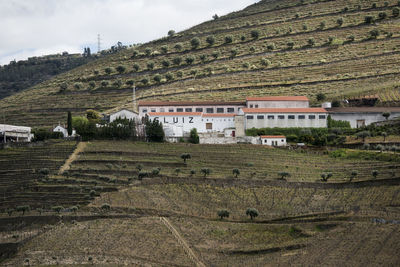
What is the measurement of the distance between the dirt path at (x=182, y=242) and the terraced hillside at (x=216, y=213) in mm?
169

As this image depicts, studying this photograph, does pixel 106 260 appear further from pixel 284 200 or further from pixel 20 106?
pixel 20 106

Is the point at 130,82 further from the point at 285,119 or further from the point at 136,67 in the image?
the point at 285,119

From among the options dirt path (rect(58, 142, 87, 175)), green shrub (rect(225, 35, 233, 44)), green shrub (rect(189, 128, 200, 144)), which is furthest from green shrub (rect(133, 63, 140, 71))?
dirt path (rect(58, 142, 87, 175))

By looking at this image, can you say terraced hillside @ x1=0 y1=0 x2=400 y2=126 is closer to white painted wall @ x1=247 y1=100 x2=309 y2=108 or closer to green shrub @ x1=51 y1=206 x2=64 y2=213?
white painted wall @ x1=247 y1=100 x2=309 y2=108

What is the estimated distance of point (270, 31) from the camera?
14338 cm

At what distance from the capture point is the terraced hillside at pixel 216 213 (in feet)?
162

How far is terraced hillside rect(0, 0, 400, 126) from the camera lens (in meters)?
109

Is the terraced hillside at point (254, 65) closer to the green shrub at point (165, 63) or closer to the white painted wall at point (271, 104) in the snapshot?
the green shrub at point (165, 63)

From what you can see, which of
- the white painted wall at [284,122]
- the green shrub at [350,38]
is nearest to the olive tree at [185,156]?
→ the white painted wall at [284,122]

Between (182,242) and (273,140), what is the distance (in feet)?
105

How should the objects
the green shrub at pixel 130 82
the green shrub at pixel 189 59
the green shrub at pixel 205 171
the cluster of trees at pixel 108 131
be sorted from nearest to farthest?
1. the green shrub at pixel 205 171
2. the cluster of trees at pixel 108 131
3. the green shrub at pixel 130 82
4. the green shrub at pixel 189 59

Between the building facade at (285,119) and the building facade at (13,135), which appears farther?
the building facade at (285,119)

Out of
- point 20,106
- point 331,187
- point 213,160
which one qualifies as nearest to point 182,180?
point 213,160

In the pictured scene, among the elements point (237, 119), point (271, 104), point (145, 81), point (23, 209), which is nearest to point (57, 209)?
point (23, 209)
